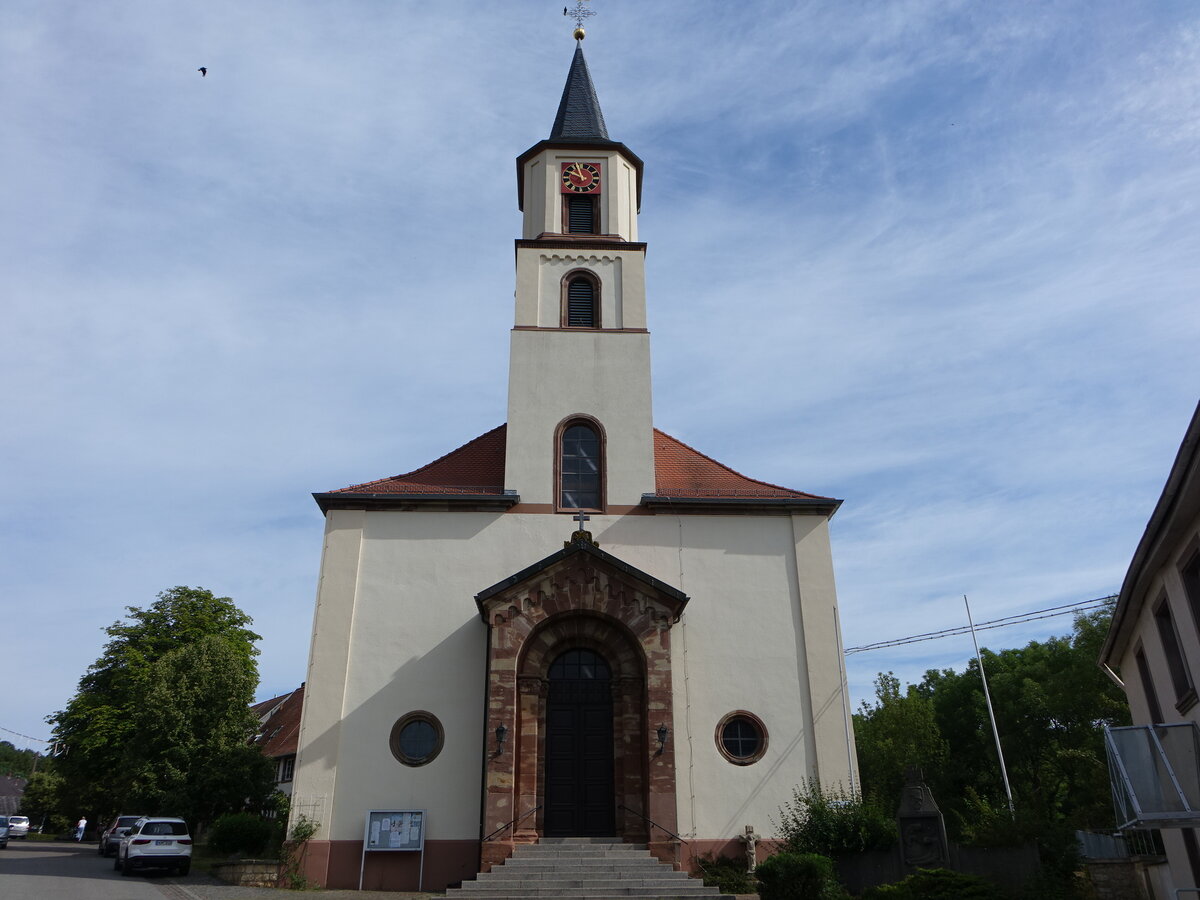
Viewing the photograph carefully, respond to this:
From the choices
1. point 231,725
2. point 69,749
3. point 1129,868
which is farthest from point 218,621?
point 1129,868

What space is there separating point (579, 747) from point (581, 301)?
10.9m

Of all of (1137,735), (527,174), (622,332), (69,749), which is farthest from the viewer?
(69,749)

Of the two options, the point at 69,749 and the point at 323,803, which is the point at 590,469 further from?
the point at 69,749

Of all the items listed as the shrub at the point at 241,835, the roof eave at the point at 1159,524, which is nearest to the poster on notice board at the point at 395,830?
the shrub at the point at 241,835

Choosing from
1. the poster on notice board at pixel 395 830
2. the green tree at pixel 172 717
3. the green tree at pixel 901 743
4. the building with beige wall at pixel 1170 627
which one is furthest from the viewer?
the green tree at pixel 901 743

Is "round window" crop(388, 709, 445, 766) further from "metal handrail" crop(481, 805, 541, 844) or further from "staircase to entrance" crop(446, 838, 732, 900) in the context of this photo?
"staircase to entrance" crop(446, 838, 732, 900)

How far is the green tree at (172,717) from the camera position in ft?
89.0

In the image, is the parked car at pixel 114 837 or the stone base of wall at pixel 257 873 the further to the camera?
the parked car at pixel 114 837

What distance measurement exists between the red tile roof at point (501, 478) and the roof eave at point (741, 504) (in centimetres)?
11

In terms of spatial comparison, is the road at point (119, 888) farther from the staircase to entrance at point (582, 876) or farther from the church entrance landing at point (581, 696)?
the church entrance landing at point (581, 696)

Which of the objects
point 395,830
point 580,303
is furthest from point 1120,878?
point 580,303

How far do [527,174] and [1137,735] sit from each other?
21.1 meters

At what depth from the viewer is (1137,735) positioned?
9.86 metres

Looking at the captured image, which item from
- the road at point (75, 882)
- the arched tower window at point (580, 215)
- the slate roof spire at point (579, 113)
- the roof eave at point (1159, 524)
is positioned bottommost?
the road at point (75, 882)
